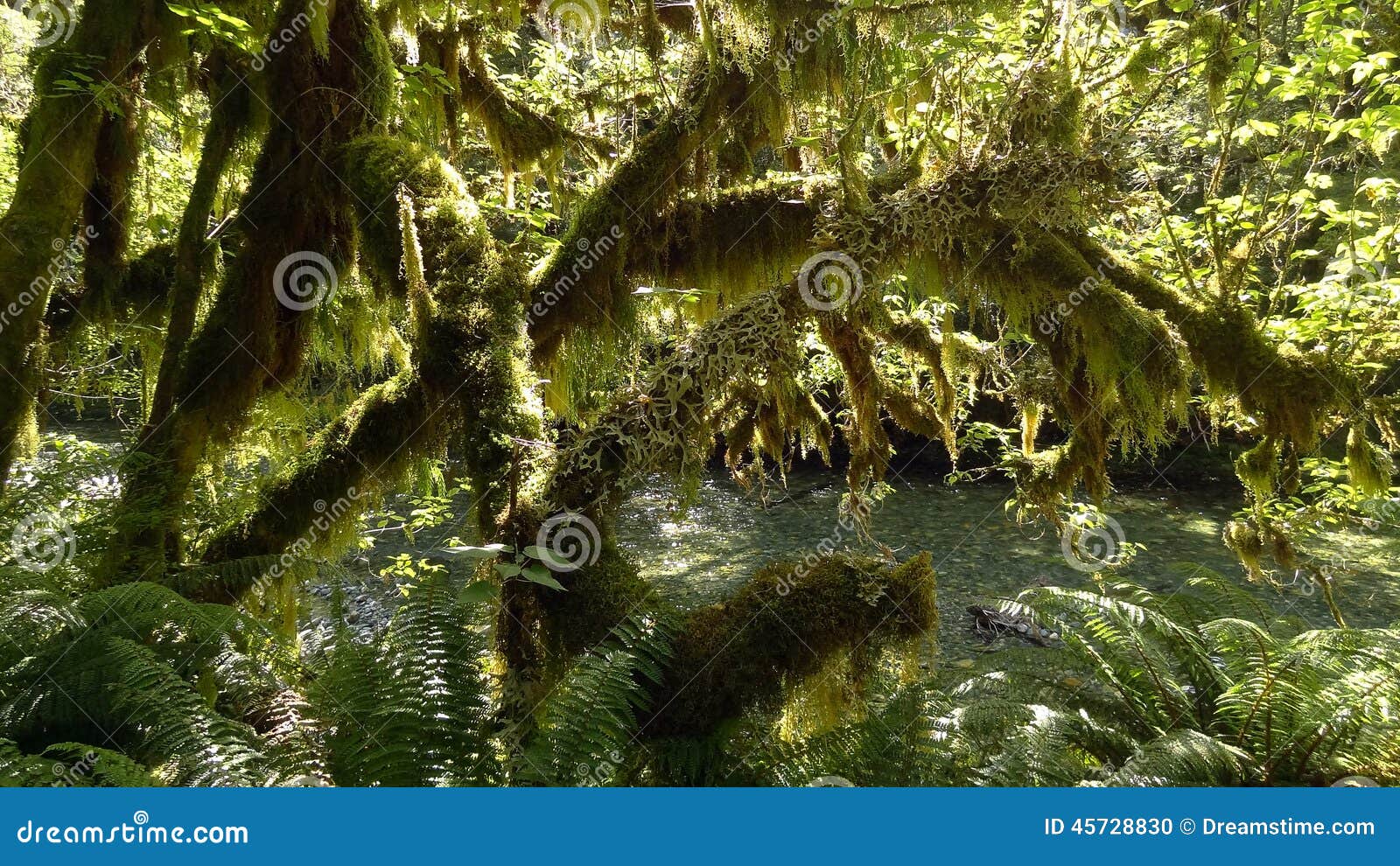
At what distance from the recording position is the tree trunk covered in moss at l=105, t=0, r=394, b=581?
Result: 143 inches

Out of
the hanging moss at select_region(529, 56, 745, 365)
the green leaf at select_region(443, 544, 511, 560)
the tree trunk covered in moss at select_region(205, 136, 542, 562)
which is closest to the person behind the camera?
the green leaf at select_region(443, 544, 511, 560)

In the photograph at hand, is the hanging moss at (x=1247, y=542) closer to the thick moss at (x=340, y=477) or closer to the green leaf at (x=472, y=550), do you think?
the thick moss at (x=340, y=477)

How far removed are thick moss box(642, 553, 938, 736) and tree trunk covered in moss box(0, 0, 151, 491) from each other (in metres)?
2.91

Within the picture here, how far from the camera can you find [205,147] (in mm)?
4176

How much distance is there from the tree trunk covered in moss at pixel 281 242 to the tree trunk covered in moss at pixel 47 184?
0.56m

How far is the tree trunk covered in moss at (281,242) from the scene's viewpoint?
11.9 feet

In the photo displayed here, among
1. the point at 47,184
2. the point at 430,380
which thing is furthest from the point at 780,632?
the point at 47,184

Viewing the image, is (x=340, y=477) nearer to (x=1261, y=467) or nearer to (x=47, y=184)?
(x=47, y=184)

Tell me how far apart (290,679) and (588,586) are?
106cm

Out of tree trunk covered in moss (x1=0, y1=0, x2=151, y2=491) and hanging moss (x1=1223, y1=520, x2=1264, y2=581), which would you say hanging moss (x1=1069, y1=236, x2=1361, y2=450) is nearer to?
hanging moss (x1=1223, y1=520, x2=1264, y2=581)

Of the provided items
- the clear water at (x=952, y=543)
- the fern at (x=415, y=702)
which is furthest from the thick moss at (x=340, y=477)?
the clear water at (x=952, y=543)

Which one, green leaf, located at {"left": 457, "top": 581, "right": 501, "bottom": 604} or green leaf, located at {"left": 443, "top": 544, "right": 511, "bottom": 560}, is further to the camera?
green leaf, located at {"left": 457, "top": 581, "right": 501, "bottom": 604}

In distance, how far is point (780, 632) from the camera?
2.36m

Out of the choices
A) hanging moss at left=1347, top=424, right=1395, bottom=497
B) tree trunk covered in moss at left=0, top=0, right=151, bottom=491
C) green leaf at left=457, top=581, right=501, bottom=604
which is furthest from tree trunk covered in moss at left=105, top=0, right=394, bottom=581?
hanging moss at left=1347, top=424, right=1395, bottom=497
